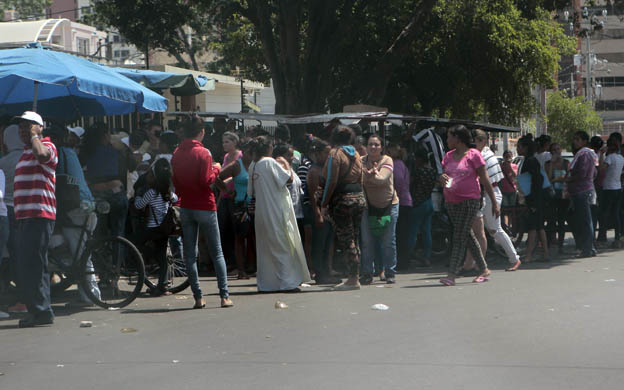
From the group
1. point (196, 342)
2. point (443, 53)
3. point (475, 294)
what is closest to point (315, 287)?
point (475, 294)

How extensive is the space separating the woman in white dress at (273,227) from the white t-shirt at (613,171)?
7037 millimetres

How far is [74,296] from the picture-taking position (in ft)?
33.6

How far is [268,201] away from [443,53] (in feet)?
65.6

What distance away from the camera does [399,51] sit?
21469 millimetres

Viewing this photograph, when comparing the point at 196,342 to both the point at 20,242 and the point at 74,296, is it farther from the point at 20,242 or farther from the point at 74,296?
the point at 74,296

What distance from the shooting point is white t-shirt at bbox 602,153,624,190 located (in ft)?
48.8

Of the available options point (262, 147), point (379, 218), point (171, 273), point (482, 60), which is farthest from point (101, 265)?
point (482, 60)

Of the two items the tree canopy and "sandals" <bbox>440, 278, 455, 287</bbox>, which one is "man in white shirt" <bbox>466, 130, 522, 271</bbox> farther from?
the tree canopy

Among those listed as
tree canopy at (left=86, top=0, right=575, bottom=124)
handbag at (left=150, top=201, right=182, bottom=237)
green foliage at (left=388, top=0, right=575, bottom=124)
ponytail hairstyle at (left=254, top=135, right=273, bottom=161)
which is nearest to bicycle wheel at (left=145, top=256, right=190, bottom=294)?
handbag at (left=150, top=201, right=182, bottom=237)

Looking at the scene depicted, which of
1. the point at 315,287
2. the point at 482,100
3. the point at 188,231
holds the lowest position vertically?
the point at 315,287

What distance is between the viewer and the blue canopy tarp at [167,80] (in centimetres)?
Answer: 1627

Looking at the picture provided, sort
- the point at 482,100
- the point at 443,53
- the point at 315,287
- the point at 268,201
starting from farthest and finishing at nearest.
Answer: the point at 482,100
the point at 443,53
the point at 315,287
the point at 268,201

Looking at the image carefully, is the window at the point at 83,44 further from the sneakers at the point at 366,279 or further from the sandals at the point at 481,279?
the sandals at the point at 481,279

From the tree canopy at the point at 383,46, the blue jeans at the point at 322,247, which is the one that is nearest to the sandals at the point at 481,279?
the blue jeans at the point at 322,247
